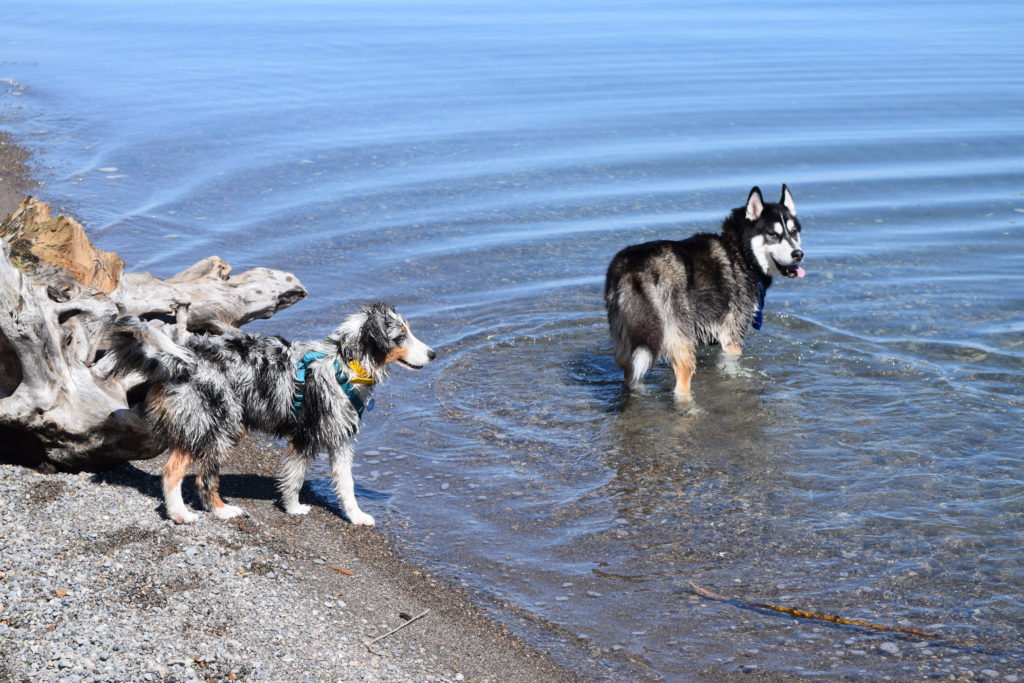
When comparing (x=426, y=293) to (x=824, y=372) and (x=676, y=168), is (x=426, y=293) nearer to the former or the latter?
(x=824, y=372)

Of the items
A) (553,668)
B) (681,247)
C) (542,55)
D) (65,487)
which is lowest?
(553,668)

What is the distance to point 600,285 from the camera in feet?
40.3

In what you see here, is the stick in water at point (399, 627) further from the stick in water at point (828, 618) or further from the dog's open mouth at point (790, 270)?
the dog's open mouth at point (790, 270)

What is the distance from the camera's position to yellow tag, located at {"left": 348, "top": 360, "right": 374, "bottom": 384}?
22.9ft

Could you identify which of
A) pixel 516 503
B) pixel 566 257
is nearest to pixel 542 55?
pixel 566 257

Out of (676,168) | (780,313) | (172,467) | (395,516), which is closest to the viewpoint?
(172,467)

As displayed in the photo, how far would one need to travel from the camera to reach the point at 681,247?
380 inches

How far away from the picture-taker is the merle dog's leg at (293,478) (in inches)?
277

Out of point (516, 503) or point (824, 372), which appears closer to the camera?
point (516, 503)

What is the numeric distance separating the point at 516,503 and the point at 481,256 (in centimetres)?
602

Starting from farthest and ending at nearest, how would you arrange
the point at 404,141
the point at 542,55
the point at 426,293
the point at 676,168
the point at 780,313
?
the point at 542,55 < the point at 404,141 < the point at 676,168 < the point at 426,293 < the point at 780,313

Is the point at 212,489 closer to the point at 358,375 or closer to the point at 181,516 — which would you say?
the point at 181,516

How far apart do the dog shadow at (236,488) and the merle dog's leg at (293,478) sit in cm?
14

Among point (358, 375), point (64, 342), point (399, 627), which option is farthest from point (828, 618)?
point (64, 342)
